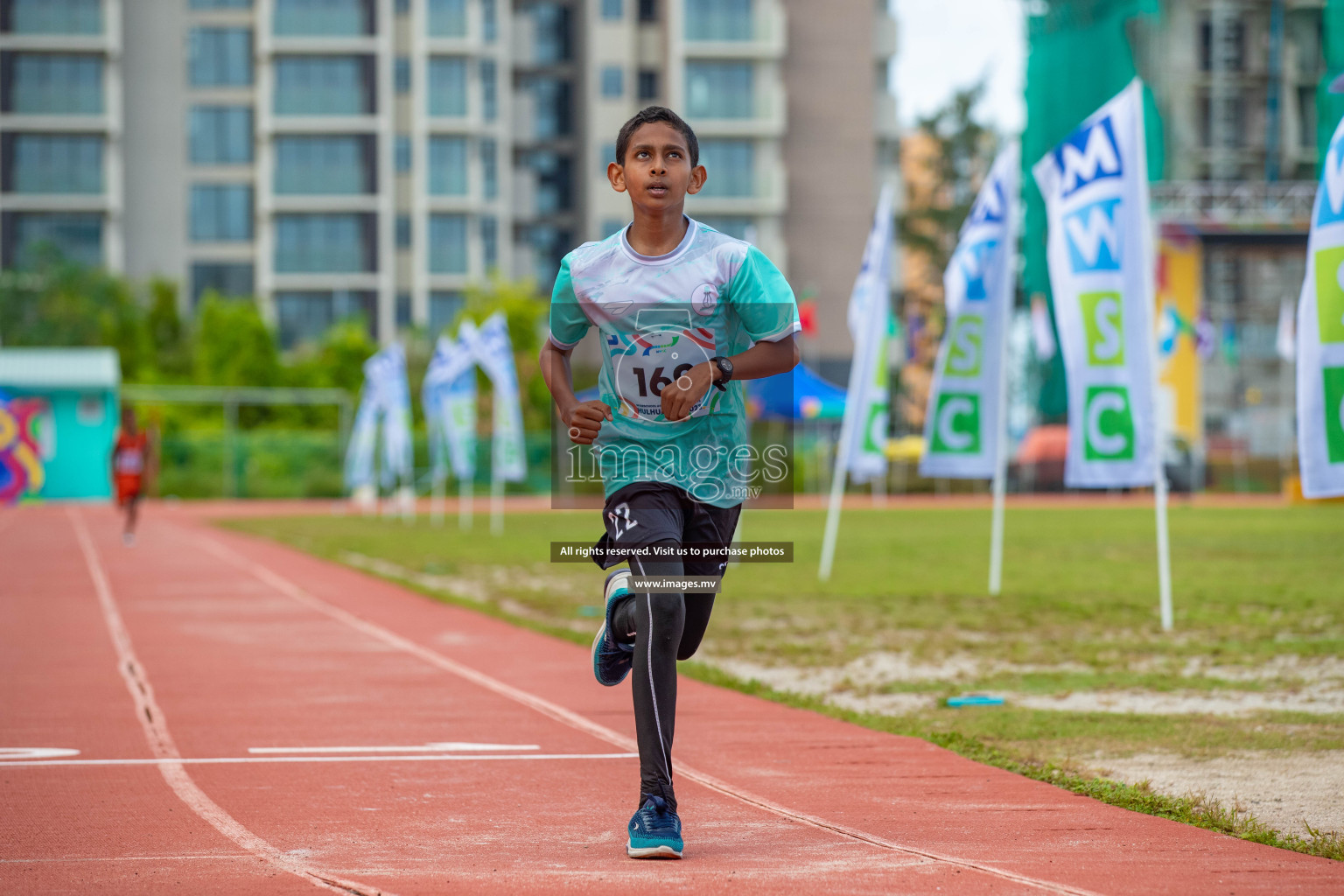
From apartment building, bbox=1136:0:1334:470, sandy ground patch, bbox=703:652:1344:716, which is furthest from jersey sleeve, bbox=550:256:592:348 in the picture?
apartment building, bbox=1136:0:1334:470

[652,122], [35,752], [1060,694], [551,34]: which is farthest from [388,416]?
A: [551,34]

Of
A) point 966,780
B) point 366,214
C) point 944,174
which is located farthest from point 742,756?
point 944,174

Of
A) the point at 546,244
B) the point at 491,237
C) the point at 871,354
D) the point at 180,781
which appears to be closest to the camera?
the point at 180,781

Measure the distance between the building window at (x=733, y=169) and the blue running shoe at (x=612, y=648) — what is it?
61.6m

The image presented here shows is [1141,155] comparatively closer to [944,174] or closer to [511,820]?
[511,820]

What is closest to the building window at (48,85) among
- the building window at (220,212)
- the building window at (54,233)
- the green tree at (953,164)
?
the building window at (54,233)

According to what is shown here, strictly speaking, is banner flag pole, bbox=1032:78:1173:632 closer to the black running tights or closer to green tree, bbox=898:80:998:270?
the black running tights

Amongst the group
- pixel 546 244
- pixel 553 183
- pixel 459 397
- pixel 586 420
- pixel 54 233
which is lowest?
pixel 586 420

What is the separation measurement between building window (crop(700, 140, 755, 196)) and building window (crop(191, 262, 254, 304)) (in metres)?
19.0

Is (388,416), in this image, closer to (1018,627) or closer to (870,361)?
(870,361)

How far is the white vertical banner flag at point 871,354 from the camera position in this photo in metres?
17.0

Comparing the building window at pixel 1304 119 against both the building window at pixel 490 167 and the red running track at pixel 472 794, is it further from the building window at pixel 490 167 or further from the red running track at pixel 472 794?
the red running track at pixel 472 794

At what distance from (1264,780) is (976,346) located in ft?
30.5

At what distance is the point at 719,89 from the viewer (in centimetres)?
6612
